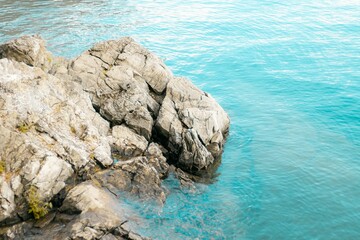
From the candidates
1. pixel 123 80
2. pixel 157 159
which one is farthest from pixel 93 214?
pixel 123 80

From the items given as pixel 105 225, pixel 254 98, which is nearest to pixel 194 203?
pixel 105 225

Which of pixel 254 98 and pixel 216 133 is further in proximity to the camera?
pixel 254 98

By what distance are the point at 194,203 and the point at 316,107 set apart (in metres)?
22.3

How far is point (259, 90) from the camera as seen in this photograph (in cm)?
4975

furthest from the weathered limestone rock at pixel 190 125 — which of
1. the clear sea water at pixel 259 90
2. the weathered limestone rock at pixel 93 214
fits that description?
the weathered limestone rock at pixel 93 214

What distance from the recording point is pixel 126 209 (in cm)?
2467

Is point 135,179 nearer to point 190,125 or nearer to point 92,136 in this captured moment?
point 92,136

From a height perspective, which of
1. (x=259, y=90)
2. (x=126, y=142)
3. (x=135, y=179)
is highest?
(x=126, y=142)

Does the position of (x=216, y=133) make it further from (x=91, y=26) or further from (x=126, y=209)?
(x=91, y=26)

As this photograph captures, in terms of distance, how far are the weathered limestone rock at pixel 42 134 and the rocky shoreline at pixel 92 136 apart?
0.19 ft

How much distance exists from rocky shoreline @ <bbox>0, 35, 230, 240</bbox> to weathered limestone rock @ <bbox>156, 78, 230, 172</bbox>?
0.29 ft

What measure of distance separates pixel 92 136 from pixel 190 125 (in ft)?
28.1

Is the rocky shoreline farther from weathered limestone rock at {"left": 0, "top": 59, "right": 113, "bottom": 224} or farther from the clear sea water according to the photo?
the clear sea water

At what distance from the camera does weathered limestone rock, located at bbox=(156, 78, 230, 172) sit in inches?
1293
